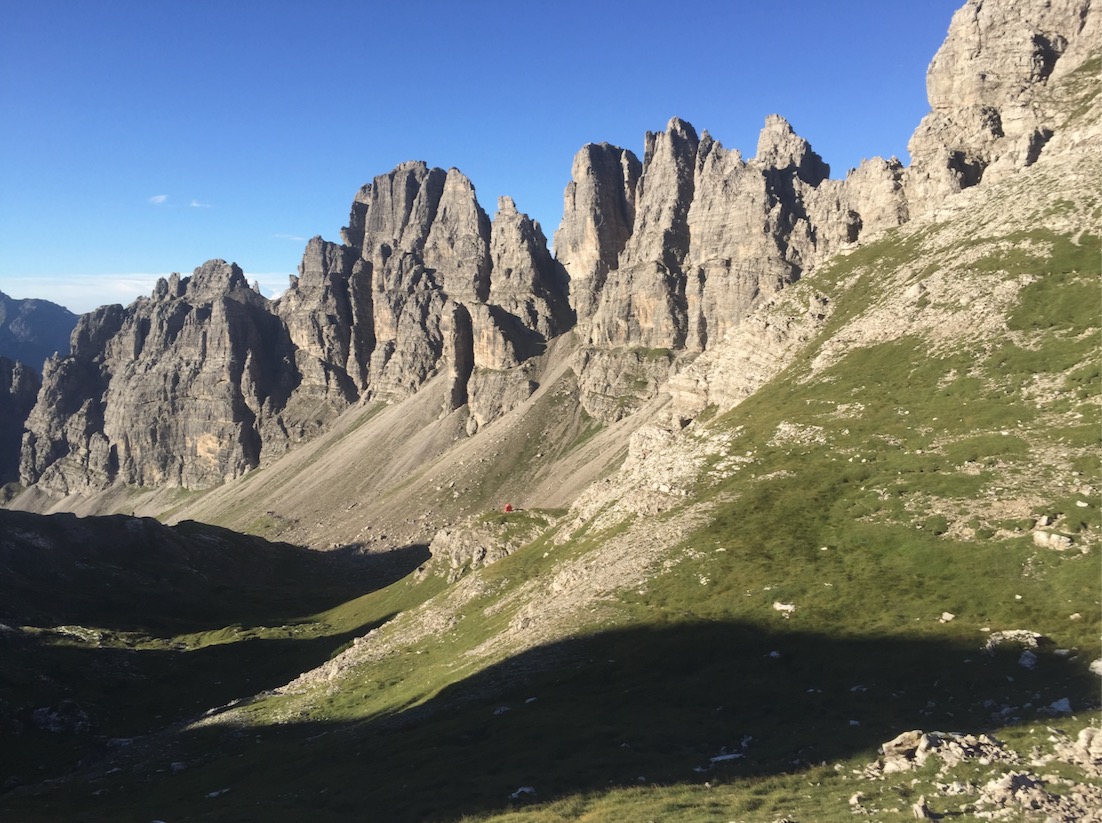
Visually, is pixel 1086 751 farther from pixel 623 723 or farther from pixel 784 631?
pixel 623 723

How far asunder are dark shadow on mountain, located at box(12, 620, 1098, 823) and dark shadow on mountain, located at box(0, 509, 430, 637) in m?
77.8

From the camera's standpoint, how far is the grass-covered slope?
93.1ft

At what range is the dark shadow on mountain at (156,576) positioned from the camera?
120938mm

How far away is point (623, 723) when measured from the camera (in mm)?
36000

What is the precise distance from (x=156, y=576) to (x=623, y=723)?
140 metres

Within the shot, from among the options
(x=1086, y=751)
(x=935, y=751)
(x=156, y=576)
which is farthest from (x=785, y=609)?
(x=156, y=576)

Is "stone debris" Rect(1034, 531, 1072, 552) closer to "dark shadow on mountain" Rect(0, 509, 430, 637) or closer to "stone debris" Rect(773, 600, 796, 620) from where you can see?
"stone debris" Rect(773, 600, 796, 620)

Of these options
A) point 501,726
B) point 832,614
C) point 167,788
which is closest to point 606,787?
point 501,726

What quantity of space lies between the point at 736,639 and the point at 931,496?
17990mm

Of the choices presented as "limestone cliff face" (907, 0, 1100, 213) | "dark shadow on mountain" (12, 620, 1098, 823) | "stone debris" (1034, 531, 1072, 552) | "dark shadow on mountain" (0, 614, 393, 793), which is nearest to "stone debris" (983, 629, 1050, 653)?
"dark shadow on mountain" (12, 620, 1098, 823)

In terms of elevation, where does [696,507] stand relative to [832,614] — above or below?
above

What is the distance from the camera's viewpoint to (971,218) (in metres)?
88.9

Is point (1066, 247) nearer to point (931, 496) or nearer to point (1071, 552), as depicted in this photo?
point (931, 496)

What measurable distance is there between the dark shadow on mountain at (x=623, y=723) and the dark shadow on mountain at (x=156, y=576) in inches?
3064
